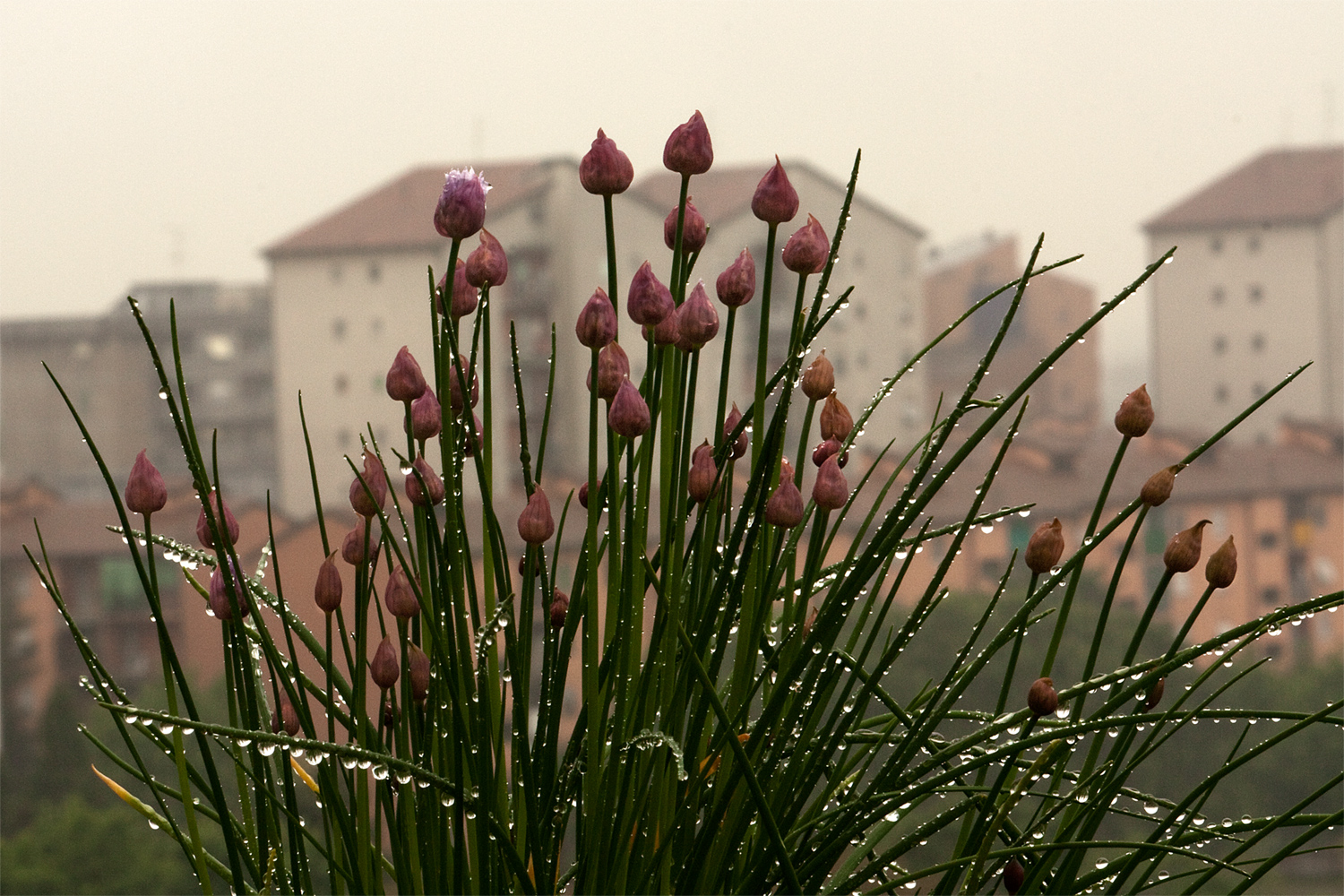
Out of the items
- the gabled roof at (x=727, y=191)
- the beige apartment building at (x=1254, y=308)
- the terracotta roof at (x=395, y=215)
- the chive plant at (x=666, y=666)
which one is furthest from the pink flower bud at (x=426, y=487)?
the beige apartment building at (x=1254, y=308)

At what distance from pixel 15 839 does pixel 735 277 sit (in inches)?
721

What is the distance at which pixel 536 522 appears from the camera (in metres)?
0.25

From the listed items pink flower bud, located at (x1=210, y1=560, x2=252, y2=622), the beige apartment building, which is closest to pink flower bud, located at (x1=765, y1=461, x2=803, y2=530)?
pink flower bud, located at (x1=210, y1=560, x2=252, y2=622)

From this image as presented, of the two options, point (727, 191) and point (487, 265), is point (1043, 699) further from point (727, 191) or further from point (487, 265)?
point (727, 191)

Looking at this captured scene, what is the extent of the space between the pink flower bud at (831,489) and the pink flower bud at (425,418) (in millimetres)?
93

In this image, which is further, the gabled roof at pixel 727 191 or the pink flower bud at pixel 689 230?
the gabled roof at pixel 727 191

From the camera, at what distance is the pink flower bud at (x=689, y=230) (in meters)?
0.28

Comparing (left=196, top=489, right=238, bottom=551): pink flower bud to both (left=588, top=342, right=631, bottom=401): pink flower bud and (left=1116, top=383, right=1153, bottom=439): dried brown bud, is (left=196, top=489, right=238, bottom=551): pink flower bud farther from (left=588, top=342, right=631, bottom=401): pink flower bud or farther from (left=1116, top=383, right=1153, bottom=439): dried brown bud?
(left=1116, top=383, right=1153, bottom=439): dried brown bud

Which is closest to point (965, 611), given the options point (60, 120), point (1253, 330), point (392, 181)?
point (1253, 330)

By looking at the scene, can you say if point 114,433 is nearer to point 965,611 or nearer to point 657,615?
point 965,611

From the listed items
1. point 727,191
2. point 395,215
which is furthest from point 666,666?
point 395,215

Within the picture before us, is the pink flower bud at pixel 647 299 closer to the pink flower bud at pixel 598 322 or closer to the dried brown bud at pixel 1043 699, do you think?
the pink flower bud at pixel 598 322

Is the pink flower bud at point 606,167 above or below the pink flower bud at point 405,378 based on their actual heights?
above

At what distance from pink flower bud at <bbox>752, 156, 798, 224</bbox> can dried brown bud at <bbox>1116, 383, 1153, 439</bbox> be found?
0.28ft
